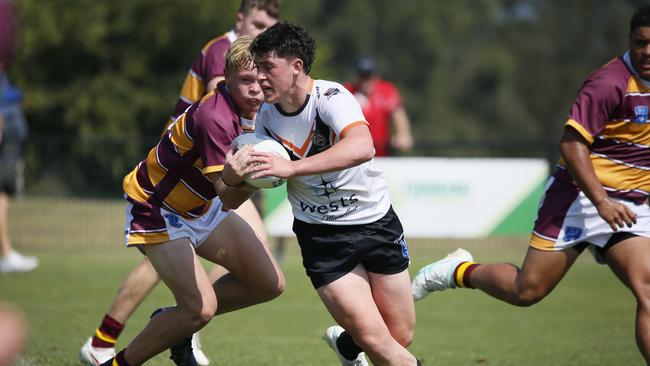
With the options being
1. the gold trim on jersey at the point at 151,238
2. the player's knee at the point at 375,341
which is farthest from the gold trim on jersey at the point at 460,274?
Result: the gold trim on jersey at the point at 151,238

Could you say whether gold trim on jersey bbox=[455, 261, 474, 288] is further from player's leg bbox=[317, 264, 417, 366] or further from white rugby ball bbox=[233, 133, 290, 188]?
white rugby ball bbox=[233, 133, 290, 188]

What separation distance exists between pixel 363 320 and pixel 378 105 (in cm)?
817

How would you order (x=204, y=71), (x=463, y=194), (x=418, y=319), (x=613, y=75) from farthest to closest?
(x=463, y=194), (x=418, y=319), (x=204, y=71), (x=613, y=75)

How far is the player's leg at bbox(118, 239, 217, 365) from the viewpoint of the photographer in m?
5.21

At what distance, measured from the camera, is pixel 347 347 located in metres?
5.50

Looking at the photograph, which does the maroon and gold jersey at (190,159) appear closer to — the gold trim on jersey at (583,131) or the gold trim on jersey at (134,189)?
the gold trim on jersey at (134,189)

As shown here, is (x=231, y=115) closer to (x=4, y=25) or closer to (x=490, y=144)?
(x=4, y=25)

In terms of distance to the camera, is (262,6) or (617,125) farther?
(262,6)

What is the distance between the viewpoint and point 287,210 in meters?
12.4

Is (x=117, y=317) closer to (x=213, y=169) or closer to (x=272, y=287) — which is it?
(x=272, y=287)

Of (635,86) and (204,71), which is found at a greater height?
(635,86)

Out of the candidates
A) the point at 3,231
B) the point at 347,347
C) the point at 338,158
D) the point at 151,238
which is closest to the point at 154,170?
the point at 151,238

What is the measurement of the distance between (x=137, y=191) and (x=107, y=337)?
4.21 feet

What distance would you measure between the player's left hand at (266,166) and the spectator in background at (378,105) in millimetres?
7891
